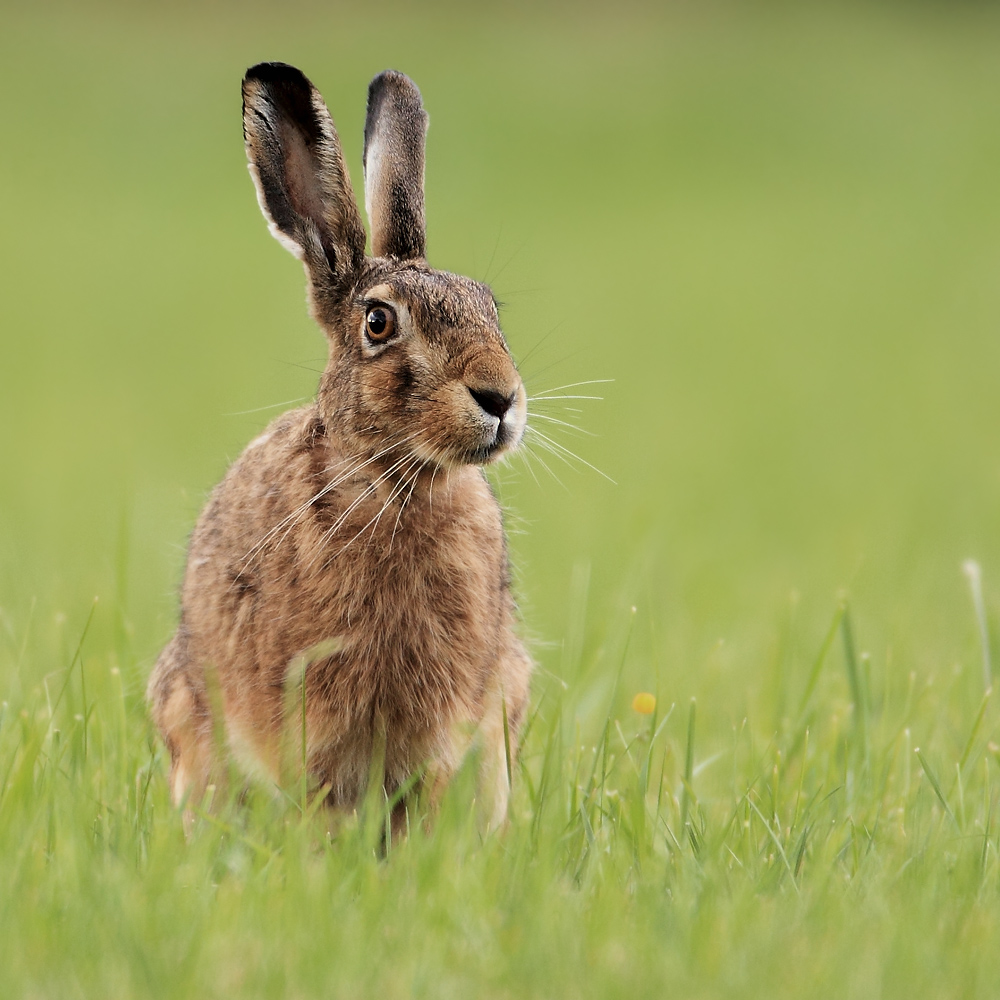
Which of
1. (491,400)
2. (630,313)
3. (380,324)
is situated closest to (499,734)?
(491,400)

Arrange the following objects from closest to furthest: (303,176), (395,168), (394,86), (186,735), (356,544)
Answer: (356,544) → (186,735) → (303,176) → (395,168) → (394,86)

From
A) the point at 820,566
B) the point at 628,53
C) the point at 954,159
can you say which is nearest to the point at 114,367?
the point at 820,566

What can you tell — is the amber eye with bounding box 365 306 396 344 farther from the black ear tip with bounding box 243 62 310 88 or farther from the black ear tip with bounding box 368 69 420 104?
the black ear tip with bounding box 368 69 420 104

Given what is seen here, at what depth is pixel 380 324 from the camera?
14.7 ft

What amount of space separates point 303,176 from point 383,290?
54 cm

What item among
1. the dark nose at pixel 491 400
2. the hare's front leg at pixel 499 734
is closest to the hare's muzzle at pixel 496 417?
the dark nose at pixel 491 400

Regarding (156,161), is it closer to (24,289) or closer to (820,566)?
(24,289)

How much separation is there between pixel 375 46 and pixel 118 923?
89.3 feet

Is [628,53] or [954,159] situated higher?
[628,53]

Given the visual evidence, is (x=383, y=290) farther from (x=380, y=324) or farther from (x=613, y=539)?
(x=613, y=539)

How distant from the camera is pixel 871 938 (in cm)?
320

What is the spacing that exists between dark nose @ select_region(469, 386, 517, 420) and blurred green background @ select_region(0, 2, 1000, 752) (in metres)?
0.28

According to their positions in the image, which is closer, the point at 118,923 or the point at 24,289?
the point at 118,923

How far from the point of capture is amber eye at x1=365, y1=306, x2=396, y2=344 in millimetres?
4441
